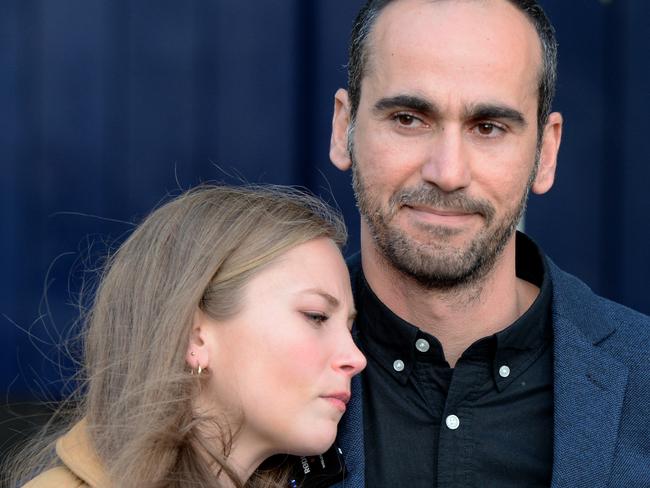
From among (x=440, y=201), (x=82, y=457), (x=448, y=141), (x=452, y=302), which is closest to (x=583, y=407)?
(x=452, y=302)

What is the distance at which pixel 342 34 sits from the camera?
11.0 ft

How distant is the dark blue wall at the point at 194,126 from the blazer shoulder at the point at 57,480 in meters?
1.11

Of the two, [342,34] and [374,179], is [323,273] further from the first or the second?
[342,34]

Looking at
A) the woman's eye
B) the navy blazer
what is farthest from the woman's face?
the navy blazer

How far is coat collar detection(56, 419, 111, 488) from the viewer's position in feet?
6.59

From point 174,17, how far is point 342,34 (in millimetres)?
508

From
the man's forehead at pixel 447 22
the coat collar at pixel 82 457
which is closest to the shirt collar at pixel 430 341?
the man's forehead at pixel 447 22

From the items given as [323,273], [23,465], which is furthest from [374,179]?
[23,465]

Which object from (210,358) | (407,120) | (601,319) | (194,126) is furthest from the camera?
(194,126)

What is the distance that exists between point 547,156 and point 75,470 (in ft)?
4.33

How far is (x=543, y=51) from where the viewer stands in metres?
2.57

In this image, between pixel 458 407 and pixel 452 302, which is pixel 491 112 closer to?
pixel 452 302

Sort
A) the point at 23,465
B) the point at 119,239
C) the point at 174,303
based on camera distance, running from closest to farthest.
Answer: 1. the point at 174,303
2. the point at 23,465
3. the point at 119,239

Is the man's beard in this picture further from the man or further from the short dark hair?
the short dark hair
